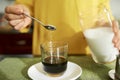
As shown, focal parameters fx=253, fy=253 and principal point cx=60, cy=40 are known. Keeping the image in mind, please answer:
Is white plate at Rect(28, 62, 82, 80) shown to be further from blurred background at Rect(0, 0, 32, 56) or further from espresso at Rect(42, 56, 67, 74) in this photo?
blurred background at Rect(0, 0, 32, 56)

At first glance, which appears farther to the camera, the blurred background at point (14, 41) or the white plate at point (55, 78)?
the blurred background at point (14, 41)

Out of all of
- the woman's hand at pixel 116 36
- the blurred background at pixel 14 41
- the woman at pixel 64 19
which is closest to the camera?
the woman's hand at pixel 116 36

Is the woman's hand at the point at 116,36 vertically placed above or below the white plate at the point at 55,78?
above

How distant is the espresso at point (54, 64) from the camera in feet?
2.46

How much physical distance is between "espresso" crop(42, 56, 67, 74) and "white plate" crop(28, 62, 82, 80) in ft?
0.06

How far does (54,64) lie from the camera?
75cm

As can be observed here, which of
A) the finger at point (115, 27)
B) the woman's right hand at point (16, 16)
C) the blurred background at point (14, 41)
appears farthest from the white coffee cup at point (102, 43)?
the blurred background at point (14, 41)

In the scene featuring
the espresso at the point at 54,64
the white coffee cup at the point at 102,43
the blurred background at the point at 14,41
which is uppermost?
the white coffee cup at the point at 102,43

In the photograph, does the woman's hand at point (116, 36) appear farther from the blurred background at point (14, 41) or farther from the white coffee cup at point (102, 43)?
the blurred background at point (14, 41)

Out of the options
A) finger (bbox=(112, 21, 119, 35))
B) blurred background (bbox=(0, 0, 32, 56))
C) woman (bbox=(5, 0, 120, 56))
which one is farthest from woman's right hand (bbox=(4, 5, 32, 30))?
blurred background (bbox=(0, 0, 32, 56))

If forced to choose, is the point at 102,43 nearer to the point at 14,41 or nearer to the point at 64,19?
the point at 64,19

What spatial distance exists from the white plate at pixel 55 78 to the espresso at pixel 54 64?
0.06ft

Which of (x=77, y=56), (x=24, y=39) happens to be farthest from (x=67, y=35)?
(x=24, y=39)

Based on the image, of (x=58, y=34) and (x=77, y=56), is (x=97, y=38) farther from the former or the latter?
(x=58, y=34)
